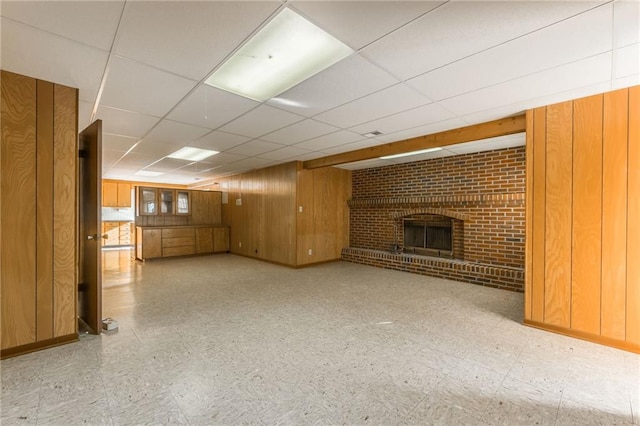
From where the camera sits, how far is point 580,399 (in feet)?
6.18

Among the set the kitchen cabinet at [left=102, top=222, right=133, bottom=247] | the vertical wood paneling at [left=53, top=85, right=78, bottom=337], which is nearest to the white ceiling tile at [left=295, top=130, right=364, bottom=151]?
the vertical wood paneling at [left=53, top=85, right=78, bottom=337]

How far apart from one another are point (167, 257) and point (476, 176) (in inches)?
292

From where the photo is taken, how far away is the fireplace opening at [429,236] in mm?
5688

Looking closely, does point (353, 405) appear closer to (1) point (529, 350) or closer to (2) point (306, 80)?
(1) point (529, 350)

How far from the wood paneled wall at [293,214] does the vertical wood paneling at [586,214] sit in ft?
14.6

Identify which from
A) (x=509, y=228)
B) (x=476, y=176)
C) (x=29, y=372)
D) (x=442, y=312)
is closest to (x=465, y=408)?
(x=442, y=312)

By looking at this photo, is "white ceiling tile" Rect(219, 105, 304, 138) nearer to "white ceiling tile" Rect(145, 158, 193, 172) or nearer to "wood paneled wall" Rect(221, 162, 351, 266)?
"wood paneled wall" Rect(221, 162, 351, 266)

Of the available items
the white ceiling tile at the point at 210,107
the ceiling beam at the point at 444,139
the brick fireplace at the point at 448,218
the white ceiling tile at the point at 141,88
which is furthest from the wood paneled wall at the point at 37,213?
the brick fireplace at the point at 448,218

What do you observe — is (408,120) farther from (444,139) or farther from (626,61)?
(626,61)

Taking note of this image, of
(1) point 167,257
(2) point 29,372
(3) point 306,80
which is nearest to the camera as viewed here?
(2) point 29,372

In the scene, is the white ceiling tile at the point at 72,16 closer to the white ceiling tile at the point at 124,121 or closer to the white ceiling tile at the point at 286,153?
the white ceiling tile at the point at 124,121

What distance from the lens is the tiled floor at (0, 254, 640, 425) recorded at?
1.73 m

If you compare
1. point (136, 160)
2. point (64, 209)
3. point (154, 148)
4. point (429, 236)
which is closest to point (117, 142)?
point (154, 148)

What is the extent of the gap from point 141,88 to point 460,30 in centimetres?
264
